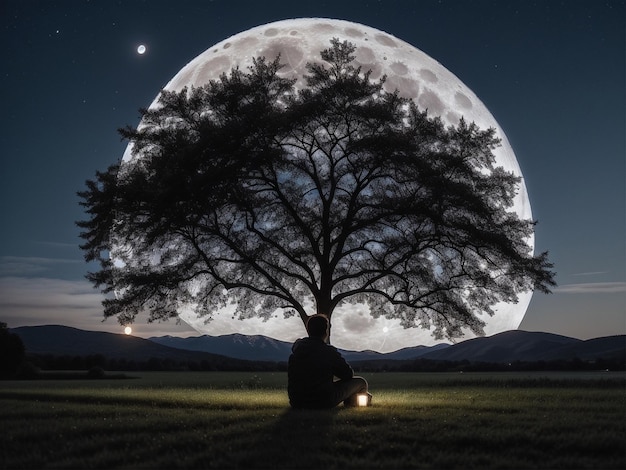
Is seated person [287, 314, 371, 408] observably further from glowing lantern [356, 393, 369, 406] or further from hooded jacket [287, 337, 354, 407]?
glowing lantern [356, 393, 369, 406]

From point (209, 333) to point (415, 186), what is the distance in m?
15.3

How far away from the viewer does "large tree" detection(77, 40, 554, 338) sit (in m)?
22.2

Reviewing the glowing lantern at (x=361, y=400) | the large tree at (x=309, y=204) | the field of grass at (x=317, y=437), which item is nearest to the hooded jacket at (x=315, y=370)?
the field of grass at (x=317, y=437)

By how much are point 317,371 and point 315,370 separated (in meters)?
0.05

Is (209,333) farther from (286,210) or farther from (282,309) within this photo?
(286,210)

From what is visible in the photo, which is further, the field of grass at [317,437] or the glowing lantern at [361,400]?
the glowing lantern at [361,400]

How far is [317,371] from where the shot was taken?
12281 mm

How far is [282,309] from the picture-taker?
2938 cm

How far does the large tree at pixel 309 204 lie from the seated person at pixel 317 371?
10266 mm

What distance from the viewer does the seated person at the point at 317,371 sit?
12.2 metres

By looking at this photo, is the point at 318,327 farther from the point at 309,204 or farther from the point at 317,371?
the point at 309,204

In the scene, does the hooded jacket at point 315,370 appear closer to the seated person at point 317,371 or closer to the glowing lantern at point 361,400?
the seated person at point 317,371

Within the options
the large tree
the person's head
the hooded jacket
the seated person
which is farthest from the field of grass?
the large tree

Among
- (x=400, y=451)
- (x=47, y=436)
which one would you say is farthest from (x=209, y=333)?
(x=400, y=451)
